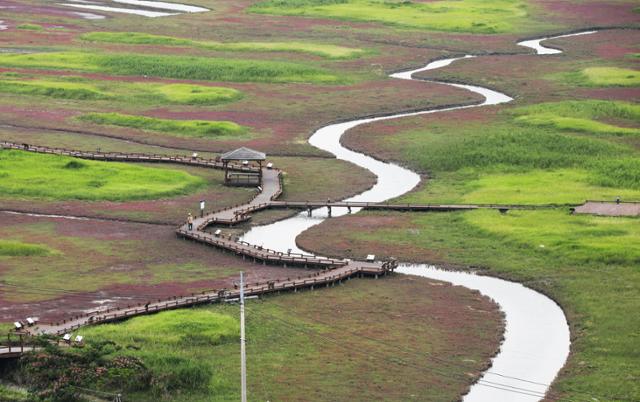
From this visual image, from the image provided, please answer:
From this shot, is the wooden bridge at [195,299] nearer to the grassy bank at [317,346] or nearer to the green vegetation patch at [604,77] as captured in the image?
the grassy bank at [317,346]

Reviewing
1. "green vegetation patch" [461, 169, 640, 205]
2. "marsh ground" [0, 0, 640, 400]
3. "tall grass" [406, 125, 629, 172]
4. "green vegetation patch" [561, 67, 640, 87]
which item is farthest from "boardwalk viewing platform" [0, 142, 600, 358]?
"green vegetation patch" [561, 67, 640, 87]

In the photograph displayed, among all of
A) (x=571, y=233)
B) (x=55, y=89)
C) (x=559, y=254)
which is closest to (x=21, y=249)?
(x=559, y=254)

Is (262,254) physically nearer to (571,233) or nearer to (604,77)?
(571,233)

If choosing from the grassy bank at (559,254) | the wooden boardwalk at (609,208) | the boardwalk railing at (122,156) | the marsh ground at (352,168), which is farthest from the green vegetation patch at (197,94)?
the wooden boardwalk at (609,208)

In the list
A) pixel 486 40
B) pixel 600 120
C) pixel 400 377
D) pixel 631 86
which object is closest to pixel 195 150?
pixel 600 120

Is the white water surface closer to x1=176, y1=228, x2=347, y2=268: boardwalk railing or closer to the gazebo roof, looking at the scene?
the gazebo roof

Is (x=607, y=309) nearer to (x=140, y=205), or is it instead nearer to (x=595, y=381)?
(x=595, y=381)
